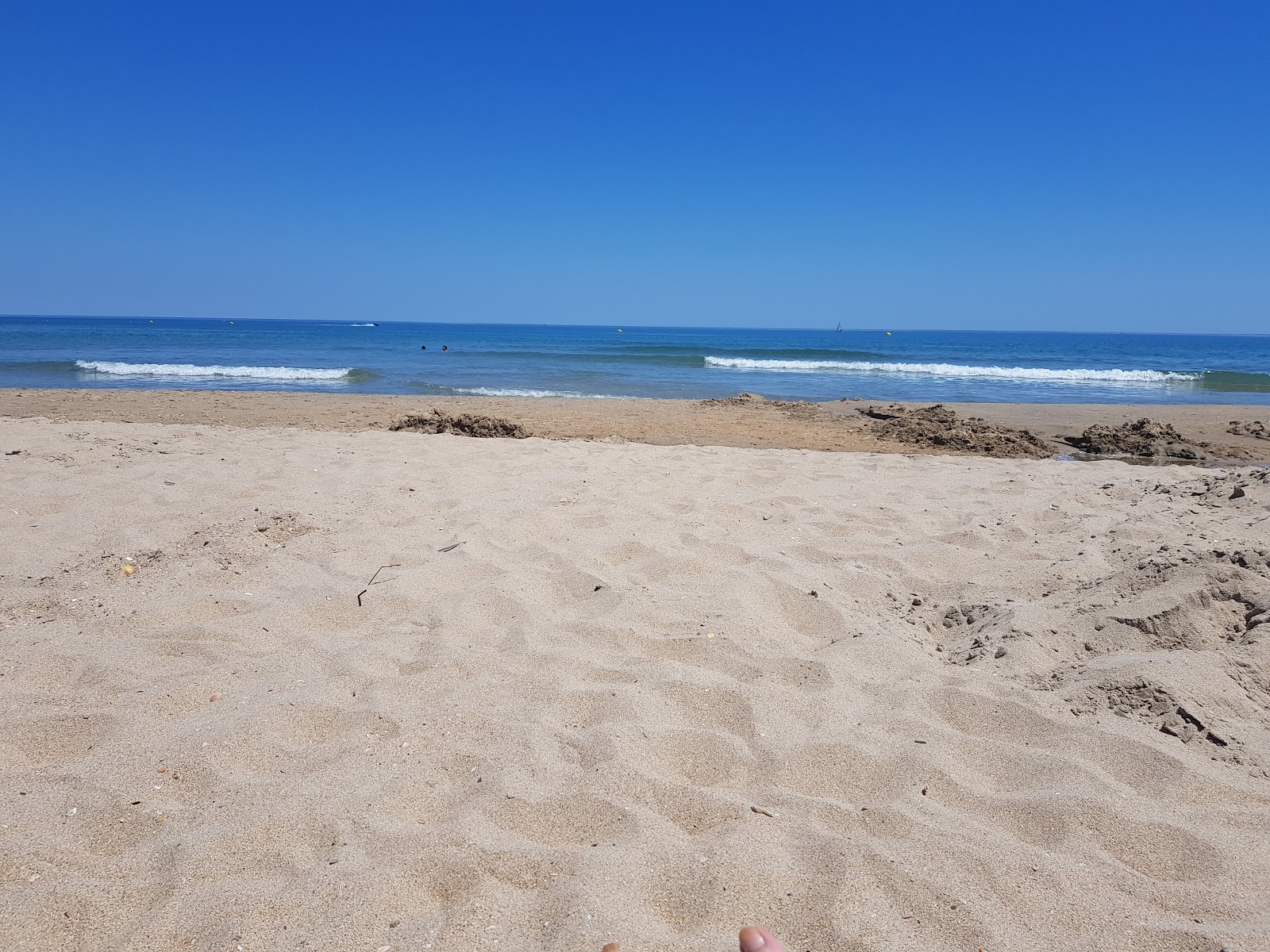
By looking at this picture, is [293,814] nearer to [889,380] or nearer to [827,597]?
[827,597]

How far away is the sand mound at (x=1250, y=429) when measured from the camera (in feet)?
32.4

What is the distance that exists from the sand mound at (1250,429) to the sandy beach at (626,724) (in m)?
6.84

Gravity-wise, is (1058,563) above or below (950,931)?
above

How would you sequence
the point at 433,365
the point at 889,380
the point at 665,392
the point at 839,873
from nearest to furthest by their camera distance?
the point at 839,873, the point at 665,392, the point at 889,380, the point at 433,365

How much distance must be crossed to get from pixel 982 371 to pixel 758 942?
28.0 metres

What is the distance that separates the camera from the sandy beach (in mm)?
1622

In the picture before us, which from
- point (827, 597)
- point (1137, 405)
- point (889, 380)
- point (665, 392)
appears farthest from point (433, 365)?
point (827, 597)

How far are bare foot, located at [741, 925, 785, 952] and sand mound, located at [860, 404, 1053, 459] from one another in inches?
309

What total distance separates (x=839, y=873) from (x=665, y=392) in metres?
15.4

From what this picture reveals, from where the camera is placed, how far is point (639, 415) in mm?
11953

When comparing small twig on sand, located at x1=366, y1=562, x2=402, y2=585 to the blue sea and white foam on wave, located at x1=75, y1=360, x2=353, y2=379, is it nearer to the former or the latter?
the blue sea

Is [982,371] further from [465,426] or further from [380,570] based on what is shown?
[380,570]

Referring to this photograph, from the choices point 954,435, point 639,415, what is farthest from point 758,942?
point 639,415

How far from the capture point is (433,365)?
2412 cm
